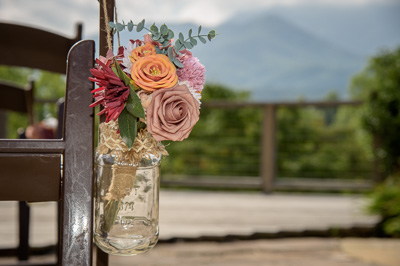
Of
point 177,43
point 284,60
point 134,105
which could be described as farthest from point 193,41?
point 284,60

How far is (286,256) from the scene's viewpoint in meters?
2.01

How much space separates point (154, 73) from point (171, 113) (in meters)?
0.06

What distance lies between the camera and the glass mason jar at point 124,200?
2.12ft

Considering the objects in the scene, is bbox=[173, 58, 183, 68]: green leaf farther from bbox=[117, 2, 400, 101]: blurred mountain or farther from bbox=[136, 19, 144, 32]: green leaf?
bbox=[117, 2, 400, 101]: blurred mountain

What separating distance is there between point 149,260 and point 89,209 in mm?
1414

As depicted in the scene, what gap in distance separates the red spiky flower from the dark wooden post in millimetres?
3050

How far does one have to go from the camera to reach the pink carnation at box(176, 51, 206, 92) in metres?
0.65

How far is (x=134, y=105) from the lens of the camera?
1.97 ft

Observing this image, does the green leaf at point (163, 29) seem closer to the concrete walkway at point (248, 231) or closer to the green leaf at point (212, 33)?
the green leaf at point (212, 33)

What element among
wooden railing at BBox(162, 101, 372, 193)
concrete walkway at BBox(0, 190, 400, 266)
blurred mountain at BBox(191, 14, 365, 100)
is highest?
blurred mountain at BBox(191, 14, 365, 100)

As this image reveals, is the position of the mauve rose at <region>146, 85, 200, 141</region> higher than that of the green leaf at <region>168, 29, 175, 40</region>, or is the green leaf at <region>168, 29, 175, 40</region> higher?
the green leaf at <region>168, 29, 175, 40</region>

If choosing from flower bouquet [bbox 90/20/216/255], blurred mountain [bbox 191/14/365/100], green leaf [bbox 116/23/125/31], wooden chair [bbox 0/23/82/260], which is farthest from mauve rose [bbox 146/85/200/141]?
blurred mountain [bbox 191/14/365/100]

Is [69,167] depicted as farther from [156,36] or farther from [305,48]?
[305,48]

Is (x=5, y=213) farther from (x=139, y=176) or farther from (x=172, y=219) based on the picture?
(x=139, y=176)
